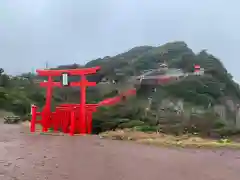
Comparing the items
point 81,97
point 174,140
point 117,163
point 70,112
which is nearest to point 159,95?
point 70,112

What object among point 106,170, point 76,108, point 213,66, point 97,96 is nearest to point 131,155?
point 106,170

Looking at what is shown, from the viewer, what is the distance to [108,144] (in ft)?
31.2

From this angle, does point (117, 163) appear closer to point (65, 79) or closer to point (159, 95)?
point (65, 79)

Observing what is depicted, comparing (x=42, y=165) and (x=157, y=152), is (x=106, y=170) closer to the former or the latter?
(x=42, y=165)

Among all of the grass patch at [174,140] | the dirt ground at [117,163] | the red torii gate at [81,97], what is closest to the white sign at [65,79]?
the red torii gate at [81,97]

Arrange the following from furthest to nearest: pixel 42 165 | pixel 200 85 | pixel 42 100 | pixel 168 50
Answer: pixel 42 100 → pixel 168 50 → pixel 200 85 → pixel 42 165

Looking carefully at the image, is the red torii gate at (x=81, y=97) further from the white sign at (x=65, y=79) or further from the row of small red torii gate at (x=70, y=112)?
the white sign at (x=65, y=79)

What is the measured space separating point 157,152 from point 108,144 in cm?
188

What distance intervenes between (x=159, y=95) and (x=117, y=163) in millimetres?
10970

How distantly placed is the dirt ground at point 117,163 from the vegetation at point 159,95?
3.31m

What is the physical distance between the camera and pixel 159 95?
1717cm

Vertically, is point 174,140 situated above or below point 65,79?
below

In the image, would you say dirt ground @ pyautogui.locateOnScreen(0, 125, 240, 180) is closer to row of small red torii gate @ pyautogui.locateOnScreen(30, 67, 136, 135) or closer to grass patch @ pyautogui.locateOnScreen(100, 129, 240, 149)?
grass patch @ pyautogui.locateOnScreen(100, 129, 240, 149)

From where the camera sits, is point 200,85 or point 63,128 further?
point 200,85
